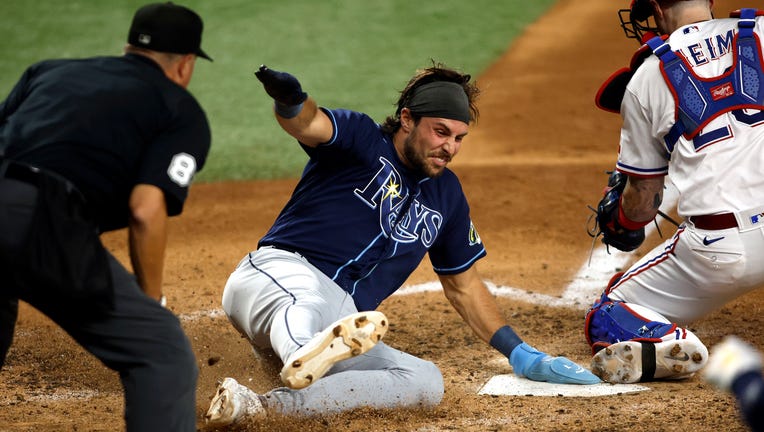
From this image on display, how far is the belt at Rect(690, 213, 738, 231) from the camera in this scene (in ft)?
13.9

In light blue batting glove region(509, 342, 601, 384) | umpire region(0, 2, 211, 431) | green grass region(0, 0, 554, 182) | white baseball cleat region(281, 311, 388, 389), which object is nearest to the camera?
umpire region(0, 2, 211, 431)

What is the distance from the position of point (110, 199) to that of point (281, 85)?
1.01 m

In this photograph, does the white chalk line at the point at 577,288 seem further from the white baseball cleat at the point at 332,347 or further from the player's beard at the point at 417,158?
the white baseball cleat at the point at 332,347

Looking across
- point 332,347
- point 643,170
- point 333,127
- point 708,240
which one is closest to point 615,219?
point 643,170

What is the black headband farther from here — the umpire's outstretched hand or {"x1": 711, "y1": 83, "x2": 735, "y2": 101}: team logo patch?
{"x1": 711, "y1": 83, "x2": 735, "y2": 101}: team logo patch

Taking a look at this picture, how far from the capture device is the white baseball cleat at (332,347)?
126 inches

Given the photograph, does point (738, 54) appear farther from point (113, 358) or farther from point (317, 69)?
point (317, 69)

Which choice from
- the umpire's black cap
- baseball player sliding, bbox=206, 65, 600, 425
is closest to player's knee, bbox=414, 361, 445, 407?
baseball player sliding, bbox=206, 65, 600, 425

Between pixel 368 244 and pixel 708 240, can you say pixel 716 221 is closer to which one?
pixel 708 240

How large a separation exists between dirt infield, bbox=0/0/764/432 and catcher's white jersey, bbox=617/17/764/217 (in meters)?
0.85

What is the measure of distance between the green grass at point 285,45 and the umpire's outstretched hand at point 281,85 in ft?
15.1

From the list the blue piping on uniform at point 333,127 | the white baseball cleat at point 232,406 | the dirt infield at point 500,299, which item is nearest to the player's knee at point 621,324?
the dirt infield at point 500,299

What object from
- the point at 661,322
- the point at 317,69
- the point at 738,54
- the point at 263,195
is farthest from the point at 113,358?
the point at 317,69

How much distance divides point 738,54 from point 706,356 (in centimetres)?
134
